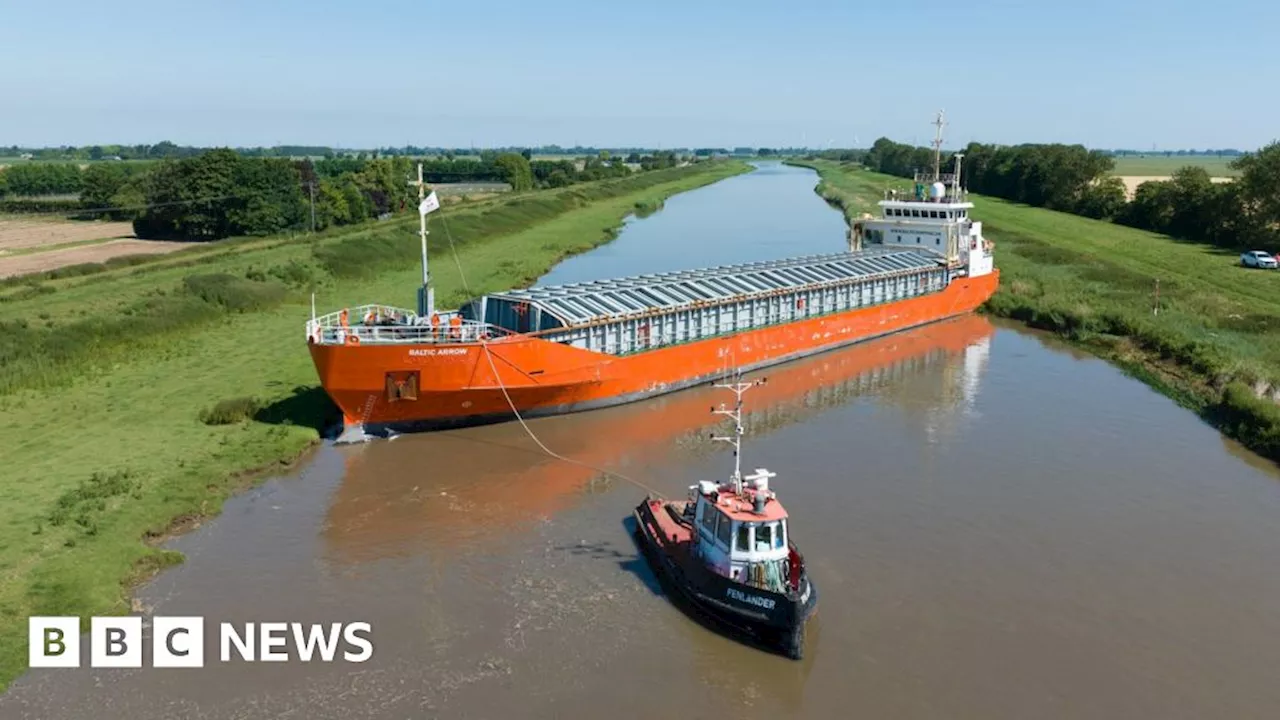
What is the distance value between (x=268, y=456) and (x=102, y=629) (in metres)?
7.67

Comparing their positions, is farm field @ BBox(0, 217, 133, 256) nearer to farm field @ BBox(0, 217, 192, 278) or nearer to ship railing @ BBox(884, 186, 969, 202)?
farm field @ BBox(0, 217, 192, 278)

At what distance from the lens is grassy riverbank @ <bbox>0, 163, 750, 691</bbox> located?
15.6 meters

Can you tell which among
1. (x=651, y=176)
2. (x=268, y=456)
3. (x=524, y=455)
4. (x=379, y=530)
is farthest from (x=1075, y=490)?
(x=651, y=176)

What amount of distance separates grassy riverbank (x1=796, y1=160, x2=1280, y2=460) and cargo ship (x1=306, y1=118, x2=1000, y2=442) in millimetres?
6304

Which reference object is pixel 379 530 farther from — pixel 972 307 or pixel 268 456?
pixel 972 307

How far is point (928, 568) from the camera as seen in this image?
16.5 meters

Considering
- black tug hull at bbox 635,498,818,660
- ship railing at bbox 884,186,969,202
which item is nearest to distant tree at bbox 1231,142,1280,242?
ship railing at bbox 884,186,969,202

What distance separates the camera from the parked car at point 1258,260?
50594 mm

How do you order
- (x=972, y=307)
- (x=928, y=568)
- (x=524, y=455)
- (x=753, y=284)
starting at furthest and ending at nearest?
1. (x=972, y=307)
2. (x=753, y=284)
3. (x=524, y=455)
4. (x=928, y=568)

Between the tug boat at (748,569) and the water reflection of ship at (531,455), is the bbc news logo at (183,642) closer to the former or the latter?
the water reflection of ship at (531,455)

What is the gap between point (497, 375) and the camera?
22953mm

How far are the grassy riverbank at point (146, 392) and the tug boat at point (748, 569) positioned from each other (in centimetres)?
942

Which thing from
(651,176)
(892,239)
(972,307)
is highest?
(651,176)

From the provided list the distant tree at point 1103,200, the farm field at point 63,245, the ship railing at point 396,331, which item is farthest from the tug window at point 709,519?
the distant tree at point 1103,200
